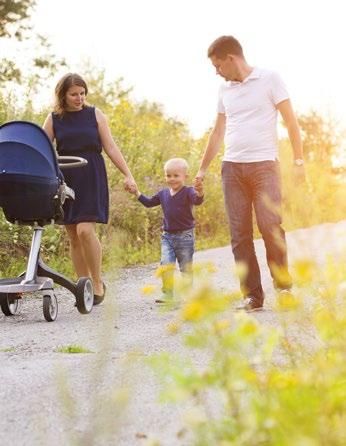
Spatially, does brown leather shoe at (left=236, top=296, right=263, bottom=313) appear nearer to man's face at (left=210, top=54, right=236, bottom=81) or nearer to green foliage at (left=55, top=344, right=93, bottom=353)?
man's face at (left=210, top=54, right=236, bottom=81)

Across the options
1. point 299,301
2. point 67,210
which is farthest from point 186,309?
point 67,210

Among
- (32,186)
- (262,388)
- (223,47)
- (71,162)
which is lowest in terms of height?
(262,388)

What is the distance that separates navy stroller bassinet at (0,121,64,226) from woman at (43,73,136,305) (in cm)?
62

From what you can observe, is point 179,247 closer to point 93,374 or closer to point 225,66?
point 225,66

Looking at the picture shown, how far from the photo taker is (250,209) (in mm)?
6832

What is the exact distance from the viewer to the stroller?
6.58 m

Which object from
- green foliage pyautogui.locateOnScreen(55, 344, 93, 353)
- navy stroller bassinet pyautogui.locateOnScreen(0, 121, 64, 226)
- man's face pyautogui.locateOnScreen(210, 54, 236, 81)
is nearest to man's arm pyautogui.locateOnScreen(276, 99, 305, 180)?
man's face pyautogui.locateOnScreen(210, 54, 236, 81)

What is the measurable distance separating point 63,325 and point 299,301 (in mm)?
4156

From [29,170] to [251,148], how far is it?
1508mm

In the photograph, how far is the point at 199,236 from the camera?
1480cm

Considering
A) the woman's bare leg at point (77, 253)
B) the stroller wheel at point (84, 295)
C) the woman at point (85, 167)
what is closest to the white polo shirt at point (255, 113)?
the woman at point (85, 167)

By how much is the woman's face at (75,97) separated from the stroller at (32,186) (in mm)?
500

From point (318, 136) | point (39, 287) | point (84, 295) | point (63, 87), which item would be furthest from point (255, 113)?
point (318, 136)

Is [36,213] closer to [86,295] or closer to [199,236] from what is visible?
[86,295]
